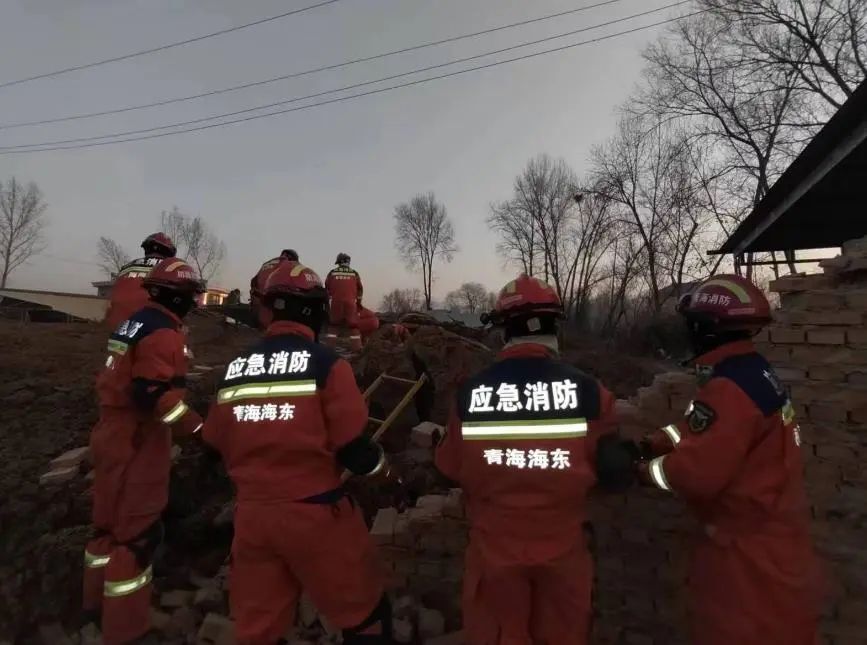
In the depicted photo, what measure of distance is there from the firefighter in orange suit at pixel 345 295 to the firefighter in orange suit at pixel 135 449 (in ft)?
16.3

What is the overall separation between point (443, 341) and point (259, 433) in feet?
18.4

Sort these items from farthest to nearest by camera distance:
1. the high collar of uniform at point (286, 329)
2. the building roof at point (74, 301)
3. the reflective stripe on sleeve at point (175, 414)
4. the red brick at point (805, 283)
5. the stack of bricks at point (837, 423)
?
the building roof at point (74, 301) → the red brick at point (805, 283) → the reflective stripe on sleeve at point (175, 414) → the stack of bricks at point (837, 423) → the high collar of uniform at point (286, 329)

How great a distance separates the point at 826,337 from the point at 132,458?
431 centimetres

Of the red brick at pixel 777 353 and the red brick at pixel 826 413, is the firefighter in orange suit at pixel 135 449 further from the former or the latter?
the red brick at pixel 826 413

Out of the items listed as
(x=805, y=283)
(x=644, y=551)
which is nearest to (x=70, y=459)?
(x=644, y=551)

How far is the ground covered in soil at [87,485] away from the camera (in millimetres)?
3721

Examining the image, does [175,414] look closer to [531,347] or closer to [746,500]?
[531,347]

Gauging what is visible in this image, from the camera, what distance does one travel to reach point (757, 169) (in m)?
20.9

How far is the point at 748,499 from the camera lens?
88.3 inches

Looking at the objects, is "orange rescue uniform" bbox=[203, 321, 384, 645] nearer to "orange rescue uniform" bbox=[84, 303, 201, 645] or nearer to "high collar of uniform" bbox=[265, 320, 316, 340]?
"high collar of uniform" bbox=[265, 320, 316, 340]

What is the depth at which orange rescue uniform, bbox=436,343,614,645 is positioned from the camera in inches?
85.0

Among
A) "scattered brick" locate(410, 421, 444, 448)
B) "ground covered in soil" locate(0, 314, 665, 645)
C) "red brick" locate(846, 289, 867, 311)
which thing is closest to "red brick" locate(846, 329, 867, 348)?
"red brick" locate(846, 289, 867, 311)

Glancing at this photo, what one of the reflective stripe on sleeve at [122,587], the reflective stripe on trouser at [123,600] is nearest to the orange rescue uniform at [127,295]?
the reflective stripe on trouser at [123,600]

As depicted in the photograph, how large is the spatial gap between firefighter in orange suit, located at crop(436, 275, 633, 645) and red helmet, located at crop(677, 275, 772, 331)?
2.16ft
